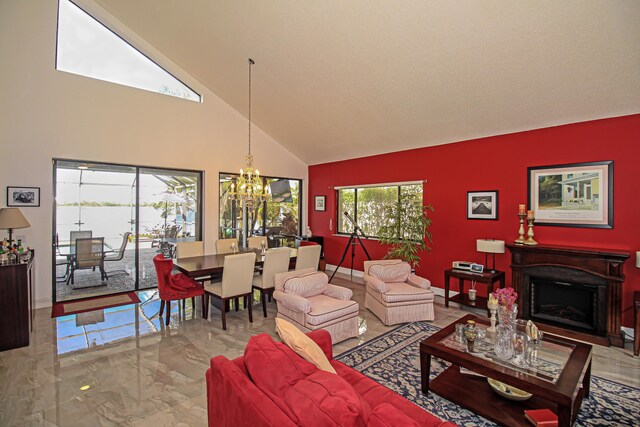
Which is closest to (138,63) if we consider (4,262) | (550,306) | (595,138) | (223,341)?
(4,262)

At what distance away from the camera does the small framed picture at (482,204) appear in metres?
4.71

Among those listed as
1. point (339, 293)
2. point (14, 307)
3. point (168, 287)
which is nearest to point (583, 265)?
point (339, 293)

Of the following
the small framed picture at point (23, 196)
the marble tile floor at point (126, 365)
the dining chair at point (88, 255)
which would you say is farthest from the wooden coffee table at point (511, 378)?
the small framed picture at point (23, 196)

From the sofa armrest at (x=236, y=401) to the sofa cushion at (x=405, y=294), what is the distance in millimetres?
2674

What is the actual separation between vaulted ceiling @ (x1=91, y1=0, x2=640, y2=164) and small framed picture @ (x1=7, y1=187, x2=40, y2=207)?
3.14 metres

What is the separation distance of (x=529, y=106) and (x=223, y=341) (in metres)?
4.79

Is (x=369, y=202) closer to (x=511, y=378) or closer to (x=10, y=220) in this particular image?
→ (x=511, y=378)

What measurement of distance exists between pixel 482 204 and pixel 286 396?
455 cm

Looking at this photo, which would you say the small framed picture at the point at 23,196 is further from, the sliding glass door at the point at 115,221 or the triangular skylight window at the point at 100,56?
the triangular skylight window at the point at 100,56

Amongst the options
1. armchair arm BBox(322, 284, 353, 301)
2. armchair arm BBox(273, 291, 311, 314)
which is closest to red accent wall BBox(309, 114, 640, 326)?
armchair arm BBox(322, 284, 353, 301)

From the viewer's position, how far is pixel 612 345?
3.45 meters

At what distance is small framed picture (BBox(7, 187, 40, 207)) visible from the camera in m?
4.39

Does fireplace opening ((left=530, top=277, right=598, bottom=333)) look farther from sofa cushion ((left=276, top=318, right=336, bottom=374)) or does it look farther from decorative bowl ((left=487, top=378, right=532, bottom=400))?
sofa cushion ((left=276, top=318, right=336, bottom=374))

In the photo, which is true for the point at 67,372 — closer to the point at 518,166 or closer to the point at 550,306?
the point at 550,306
